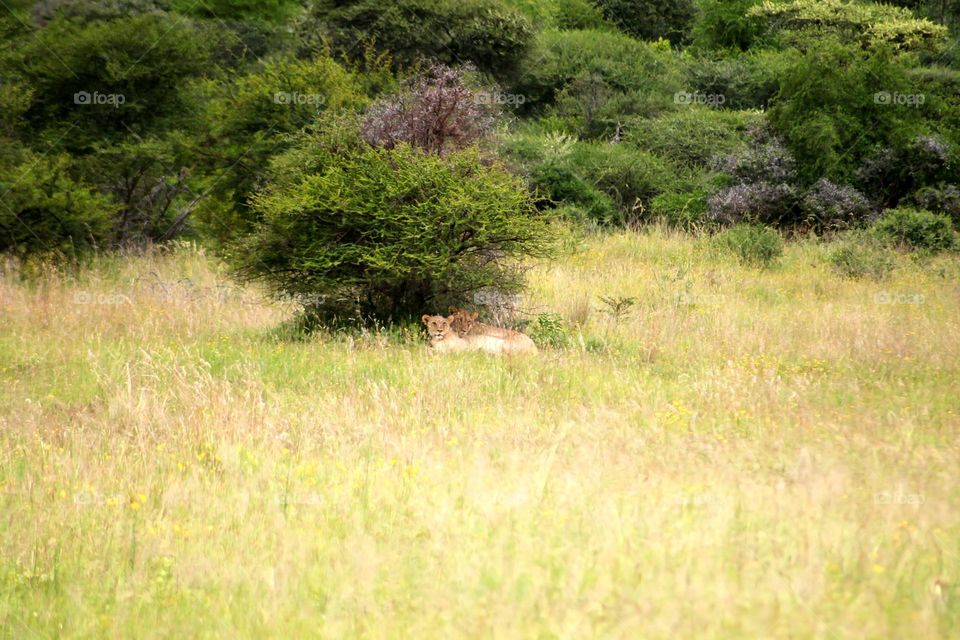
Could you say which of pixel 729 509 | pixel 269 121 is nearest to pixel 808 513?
pixel 729 509

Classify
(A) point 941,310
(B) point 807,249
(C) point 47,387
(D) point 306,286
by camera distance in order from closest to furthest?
1. (C) point 47,387
2. (D) point 306,286
3. (A) point 941,310
4. (B) point 807,249

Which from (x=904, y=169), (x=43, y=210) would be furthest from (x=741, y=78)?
(x=43, y=210)

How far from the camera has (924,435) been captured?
552 cm

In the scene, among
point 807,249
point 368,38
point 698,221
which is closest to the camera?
point 807,249

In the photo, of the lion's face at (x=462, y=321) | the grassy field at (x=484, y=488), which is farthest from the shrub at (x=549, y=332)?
the lion's face at (x=462, y=321)

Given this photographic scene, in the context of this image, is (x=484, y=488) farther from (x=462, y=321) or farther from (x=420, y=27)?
(x=420, y=27)

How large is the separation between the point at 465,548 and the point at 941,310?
857 centimetres

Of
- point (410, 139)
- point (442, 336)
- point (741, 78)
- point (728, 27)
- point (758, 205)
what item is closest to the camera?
point (442, 336)

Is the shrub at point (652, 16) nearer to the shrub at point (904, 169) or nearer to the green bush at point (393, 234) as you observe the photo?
the shrub at point (904, 169)

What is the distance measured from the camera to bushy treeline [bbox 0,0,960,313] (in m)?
9.37

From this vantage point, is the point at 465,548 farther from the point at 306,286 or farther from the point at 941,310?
the point at 941,310

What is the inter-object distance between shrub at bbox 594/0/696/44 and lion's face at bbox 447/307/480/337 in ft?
112

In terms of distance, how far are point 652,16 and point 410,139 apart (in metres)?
33.3

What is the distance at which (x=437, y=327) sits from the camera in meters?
8.55
